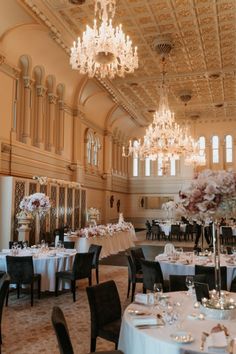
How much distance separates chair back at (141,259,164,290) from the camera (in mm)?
5410

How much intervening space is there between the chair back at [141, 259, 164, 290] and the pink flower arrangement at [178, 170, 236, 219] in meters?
2.73

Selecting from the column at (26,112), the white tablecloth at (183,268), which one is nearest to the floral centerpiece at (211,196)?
the white tablecloth at (183,268)

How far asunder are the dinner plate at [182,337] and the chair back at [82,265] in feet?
13.3

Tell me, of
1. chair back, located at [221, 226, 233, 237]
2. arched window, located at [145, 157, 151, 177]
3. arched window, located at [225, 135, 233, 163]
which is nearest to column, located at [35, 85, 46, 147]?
chair back, located at [221, 226, 233, 237]

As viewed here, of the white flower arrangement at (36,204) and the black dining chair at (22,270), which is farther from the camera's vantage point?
the white flower arrangement at (36,204)

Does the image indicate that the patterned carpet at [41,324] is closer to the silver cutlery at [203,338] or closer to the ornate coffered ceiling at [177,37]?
the silver cutlery at [203,338]

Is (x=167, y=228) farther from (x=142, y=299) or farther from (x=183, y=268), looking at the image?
(x=142, y=299)

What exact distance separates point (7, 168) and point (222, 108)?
510 inches

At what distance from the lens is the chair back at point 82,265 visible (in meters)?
6.41

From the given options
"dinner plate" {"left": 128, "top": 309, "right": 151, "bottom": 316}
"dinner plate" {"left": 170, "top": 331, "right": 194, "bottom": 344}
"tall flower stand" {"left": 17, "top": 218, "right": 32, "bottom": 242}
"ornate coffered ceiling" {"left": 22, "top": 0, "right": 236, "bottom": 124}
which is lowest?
"dinner plate" {"left": 170, "top": 331, "right": 194, "bottom": 344}

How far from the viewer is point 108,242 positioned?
12.0 m

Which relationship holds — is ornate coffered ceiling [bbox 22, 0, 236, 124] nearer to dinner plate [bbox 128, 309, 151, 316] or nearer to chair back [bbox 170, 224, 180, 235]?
chair back [bbox 170, 224, 180, 235]

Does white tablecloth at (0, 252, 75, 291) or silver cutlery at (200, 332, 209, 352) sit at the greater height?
silver cutlery at (200, 332, 209, 352)

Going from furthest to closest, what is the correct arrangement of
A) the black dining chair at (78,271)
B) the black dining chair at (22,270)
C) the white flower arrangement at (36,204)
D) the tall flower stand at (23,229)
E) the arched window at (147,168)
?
the arched window at (147,168) < the tall flower stand at (23,229) < the white flower arrangement at (36,204) < the black dining chair at (78,271) < the black dining chair at (22,270)
